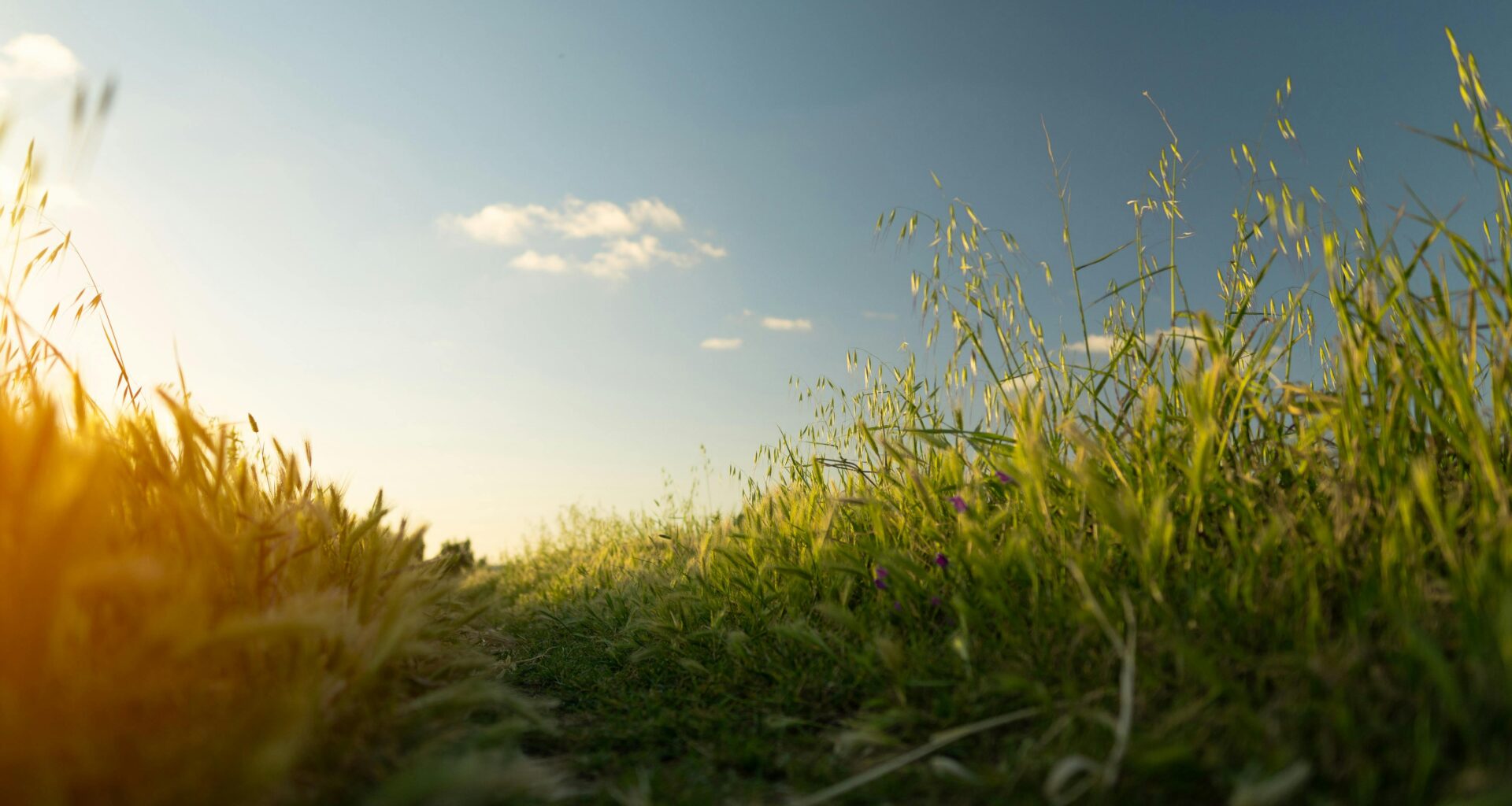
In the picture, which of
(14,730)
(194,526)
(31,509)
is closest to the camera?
(14,730)

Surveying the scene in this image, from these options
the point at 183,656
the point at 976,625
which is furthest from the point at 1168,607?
the point at 183,656

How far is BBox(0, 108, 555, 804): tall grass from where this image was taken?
1.04 meters

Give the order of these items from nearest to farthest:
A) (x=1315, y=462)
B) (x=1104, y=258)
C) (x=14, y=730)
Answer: (x=14, y=730) → (x=1315, y=462) → (x=1104, y=258)

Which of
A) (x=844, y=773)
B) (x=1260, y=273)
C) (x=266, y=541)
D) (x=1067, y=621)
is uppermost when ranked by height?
(x=1260, y=273)

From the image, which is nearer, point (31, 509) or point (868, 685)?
point (31, 509)

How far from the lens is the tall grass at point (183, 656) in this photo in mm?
1035

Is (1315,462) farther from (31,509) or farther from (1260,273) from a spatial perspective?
(31,509)

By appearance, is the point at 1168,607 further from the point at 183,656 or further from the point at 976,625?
the point at 183,656

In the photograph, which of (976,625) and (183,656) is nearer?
(183,656)

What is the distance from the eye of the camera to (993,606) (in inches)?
68.4

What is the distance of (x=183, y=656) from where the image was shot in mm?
1149

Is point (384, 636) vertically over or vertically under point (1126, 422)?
under

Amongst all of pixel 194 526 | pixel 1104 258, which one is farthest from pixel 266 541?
pixel 1104 258

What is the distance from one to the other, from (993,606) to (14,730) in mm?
1640
